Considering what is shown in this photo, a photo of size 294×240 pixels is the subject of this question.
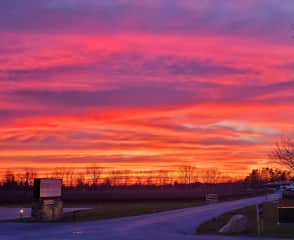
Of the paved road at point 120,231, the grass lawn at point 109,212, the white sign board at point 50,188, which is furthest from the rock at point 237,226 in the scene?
the white sign board at point 50,188

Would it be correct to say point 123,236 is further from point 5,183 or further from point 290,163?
point 5,183

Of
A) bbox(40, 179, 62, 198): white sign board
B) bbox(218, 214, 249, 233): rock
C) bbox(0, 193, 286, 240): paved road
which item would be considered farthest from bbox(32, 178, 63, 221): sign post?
Answer: bbox(218, 214, 249, 233): rock

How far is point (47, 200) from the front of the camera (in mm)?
41469

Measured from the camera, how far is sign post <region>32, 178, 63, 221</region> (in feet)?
133

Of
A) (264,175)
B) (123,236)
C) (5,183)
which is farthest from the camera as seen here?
(264,175)

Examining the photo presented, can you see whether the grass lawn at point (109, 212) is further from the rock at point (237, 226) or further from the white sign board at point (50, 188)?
the rock at point (237, 226)

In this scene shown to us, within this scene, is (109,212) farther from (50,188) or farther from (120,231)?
(120,231)

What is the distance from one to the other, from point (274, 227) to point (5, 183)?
400ft

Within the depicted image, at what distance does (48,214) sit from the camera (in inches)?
1599

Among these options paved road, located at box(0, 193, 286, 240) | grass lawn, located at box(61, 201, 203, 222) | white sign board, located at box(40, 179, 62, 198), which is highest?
white sign board, located at box(40, 179, 62, 198)

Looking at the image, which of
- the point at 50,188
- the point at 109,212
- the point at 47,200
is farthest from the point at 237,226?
the point at 109,212

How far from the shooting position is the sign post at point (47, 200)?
4044 cm

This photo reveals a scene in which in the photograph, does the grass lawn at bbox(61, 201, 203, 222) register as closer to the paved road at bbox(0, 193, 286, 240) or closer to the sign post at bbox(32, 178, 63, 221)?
the sign post at bbox(32, 178, 63, 221)

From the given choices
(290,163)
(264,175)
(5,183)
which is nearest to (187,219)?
(290,163)
